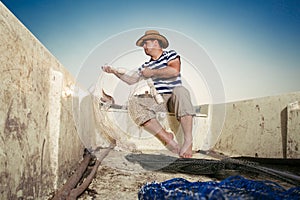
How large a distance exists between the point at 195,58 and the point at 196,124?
1.93m

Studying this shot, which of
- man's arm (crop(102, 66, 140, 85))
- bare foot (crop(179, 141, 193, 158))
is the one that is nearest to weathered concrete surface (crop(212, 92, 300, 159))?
bare foot (crop(179, 141, 193, 158))

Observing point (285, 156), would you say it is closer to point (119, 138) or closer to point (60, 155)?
point (119, 138)

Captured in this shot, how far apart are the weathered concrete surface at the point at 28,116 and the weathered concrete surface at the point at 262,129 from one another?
7.84ft

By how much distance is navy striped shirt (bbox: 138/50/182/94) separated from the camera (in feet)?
6.82

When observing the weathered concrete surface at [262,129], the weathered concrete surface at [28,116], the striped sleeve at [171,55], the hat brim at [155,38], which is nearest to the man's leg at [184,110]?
the striped sleeve at [171,55]

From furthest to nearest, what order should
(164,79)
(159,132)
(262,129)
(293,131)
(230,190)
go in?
(262,129), (159,132), (293,131), (164,79), (230,190)

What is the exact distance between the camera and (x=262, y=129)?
2867mm

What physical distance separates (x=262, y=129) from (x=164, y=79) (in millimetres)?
1526

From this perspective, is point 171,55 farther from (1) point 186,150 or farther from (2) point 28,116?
(2) point 28,116

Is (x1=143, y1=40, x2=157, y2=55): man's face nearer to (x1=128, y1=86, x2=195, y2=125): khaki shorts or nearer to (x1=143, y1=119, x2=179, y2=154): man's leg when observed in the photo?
(x1=128, y1=86, x2=195, y2=125): khaki shorts

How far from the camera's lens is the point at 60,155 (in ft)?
4.22

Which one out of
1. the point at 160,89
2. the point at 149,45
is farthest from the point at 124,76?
the point at 160,89

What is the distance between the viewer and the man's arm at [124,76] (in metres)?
1.65

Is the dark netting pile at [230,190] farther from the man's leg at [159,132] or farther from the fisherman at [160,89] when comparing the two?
the man's leg at [159,132]
